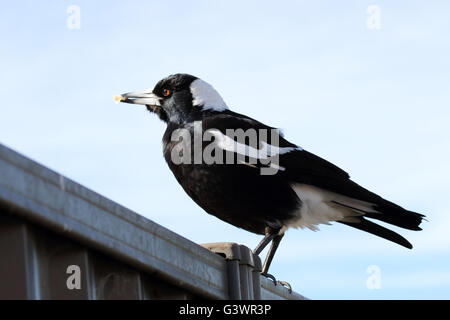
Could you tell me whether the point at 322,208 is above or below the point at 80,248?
above

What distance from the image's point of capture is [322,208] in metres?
5.89

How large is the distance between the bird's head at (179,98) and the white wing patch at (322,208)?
2.86ft

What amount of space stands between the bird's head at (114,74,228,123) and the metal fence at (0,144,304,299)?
310cm

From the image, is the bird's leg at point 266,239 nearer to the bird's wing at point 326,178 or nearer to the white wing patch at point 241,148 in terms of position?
the bird's wing at point 326,178

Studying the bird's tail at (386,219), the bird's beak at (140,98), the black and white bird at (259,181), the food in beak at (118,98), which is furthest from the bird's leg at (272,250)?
the food in beak at (118,98)

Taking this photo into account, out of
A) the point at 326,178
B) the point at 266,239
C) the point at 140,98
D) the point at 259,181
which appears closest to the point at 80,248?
the point at 259,181

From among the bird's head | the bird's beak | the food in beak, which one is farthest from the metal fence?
the food in beak

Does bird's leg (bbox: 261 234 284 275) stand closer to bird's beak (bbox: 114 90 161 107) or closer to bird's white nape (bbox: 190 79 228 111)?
bird's white nape (bbox: 190 79 228 111)

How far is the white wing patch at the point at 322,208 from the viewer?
18.8ft

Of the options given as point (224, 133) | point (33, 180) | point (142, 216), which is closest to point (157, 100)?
point (224, 133)

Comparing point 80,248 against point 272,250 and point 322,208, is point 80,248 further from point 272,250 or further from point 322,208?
point 322,208

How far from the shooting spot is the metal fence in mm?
2148

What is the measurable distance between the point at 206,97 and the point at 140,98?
548 millimetres

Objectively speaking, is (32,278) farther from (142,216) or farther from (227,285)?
(227,285)
